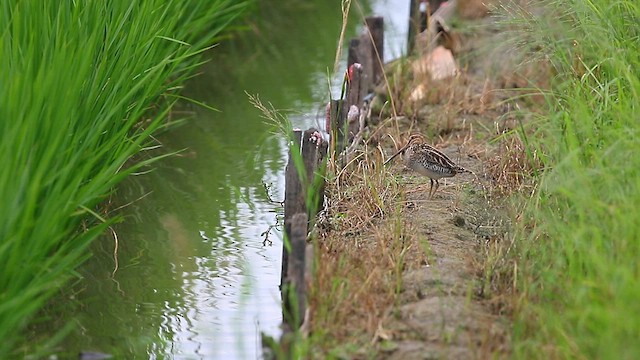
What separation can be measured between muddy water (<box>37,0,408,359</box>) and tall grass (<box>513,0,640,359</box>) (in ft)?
3.94

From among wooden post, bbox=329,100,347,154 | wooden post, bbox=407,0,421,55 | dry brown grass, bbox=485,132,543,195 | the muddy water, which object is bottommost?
the muddy water

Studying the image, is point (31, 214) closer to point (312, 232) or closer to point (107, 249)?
point (312, 232)

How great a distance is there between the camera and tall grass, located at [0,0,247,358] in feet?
14.6

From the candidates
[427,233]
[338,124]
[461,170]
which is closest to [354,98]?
[338,124]

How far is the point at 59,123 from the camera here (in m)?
4.84

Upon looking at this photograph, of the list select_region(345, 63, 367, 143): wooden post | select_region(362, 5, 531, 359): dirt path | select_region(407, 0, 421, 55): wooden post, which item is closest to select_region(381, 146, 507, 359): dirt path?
select_region(362, 5, 531, 359): dirt path

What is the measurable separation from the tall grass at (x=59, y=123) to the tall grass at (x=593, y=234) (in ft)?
5.96

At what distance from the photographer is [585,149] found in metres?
5.48

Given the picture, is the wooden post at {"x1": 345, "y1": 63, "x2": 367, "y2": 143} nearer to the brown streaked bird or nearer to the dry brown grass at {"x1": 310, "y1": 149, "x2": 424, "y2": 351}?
the dry brown grass at {"x1": 310, "y1": 149, "x2": 424, "y2": 351}

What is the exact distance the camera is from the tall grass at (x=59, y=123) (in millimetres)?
4449

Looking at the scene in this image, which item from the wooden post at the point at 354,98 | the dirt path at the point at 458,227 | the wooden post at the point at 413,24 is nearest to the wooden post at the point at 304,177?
the dirt path at the point at 458,227

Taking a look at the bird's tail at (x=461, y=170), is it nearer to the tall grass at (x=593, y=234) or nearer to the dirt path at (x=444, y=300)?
the dirt path at (x=444, y=300)

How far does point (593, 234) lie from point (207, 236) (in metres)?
2.93

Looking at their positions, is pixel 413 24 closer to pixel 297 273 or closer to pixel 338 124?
pixel 338 124
